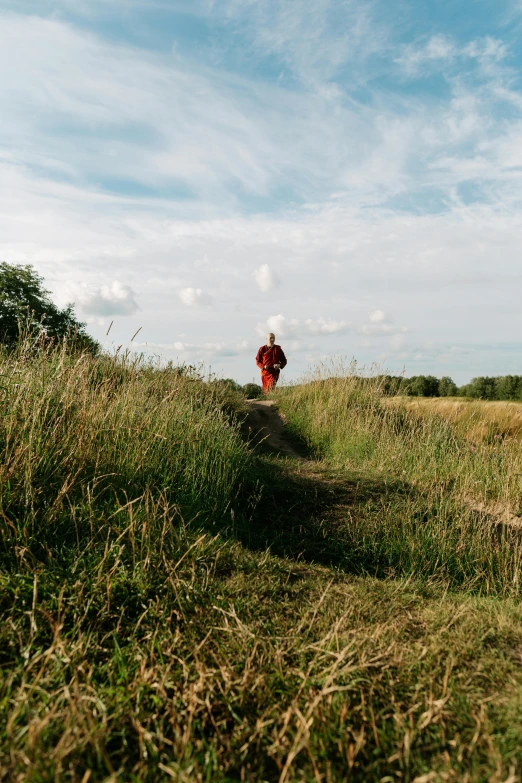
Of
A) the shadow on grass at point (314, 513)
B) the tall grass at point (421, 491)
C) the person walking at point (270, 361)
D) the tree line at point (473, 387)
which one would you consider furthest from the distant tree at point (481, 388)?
the shadow on grass at point (314, 513)

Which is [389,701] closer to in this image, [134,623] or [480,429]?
[134,623]

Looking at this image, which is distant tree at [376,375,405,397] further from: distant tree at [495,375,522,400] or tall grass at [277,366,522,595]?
distant tree at [495,375,522,400]

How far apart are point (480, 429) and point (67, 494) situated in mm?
7055

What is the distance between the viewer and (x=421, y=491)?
5.93m

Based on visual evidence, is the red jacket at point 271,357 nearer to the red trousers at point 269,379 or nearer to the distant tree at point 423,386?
the red trousers at point 269,379

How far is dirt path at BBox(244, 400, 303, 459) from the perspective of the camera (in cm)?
932

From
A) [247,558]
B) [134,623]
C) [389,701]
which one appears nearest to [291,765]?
[389,701]

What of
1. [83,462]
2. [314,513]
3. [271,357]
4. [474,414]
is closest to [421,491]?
[314,513]

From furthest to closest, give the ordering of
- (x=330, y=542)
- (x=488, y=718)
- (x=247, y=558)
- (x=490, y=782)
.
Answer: (x=330, y=542) < (x=247, y=558) < (x=488, y=718) < (x=490, y=782)

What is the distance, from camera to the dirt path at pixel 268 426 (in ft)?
30.6

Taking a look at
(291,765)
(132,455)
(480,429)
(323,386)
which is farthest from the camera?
(323,386)

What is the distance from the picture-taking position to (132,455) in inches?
170

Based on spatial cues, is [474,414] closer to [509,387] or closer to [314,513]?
[509,387]

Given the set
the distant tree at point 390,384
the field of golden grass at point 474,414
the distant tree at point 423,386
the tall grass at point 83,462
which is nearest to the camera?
the tall grass at point 83,462
